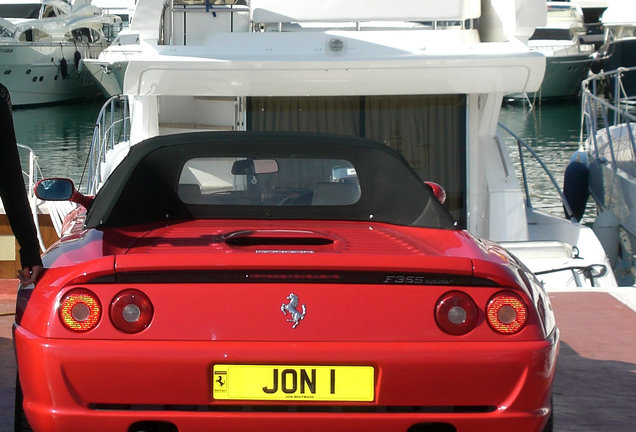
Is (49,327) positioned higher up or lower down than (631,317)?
higher up

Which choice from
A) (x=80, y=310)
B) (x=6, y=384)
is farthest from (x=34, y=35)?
(x=80, y=310)

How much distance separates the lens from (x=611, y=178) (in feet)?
50.5

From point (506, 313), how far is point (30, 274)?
1.67m

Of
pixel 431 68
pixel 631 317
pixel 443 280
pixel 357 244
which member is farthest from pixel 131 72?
pixel 443 280

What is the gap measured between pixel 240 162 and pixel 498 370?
2.15 meters

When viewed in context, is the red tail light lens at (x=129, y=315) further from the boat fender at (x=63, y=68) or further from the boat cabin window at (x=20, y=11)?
the boat cabin window at (x=20, y=11)

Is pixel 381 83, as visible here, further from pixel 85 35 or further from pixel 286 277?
pixel 85 35

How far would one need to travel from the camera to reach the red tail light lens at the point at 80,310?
354cm

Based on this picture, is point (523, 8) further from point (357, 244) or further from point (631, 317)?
point (357, 244)

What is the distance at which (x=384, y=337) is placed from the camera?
355 centimetres

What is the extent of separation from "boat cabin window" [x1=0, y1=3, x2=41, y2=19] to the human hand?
50.0 metres

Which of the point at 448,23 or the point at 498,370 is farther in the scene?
the point at 448,23

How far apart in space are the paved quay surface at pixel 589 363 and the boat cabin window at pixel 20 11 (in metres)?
46.1

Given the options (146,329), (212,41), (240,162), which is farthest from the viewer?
(212,41)
